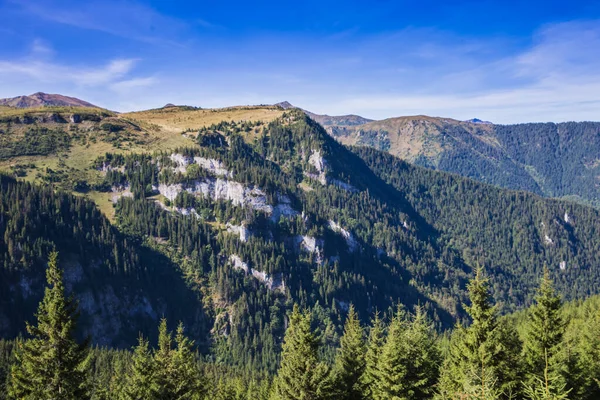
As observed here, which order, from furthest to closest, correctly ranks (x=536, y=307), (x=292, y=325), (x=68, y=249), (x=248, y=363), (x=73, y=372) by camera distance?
1. (x=68, y=249)
2. (x=248, y=363)
3. (x=536, y=307)
4. (x=292, y=325)
5. (x=73, y=372)

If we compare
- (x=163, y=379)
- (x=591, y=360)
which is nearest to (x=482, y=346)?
(x=163, y=379)

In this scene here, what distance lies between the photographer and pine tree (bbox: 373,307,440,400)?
4125cm

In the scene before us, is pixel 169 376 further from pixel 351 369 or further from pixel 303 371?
pixel 351 369

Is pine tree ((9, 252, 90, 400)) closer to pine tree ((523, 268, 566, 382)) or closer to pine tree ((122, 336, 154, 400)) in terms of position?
pine tree ((122, 336, 154, 400))

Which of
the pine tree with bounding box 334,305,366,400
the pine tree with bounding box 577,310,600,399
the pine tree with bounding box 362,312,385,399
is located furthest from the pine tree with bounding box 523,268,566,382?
the pine tree with bounding box 334,305,366,400

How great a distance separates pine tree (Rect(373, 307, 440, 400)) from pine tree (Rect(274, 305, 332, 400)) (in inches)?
232

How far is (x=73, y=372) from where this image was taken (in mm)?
35625

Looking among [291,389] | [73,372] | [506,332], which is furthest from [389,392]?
[73,372]

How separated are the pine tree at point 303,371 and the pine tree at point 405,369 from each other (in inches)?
232

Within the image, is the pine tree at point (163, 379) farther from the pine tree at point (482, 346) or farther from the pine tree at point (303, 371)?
the pine tree at point (482, 346)

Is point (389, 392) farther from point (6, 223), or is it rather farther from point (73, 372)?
point (6, 223)

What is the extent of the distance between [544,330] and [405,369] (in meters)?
17.1

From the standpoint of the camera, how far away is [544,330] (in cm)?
4619

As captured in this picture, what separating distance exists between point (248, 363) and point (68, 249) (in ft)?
331
